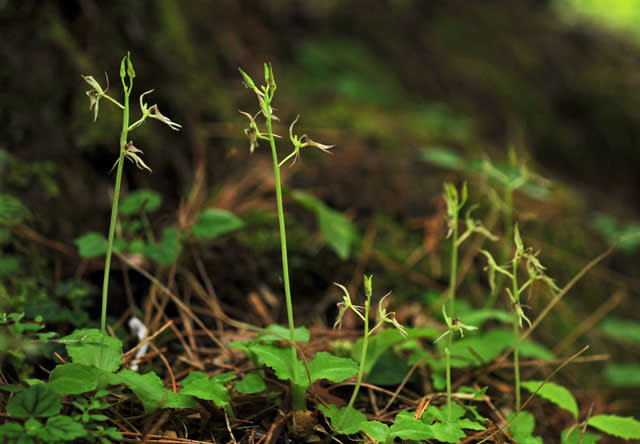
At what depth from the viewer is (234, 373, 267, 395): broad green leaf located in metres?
1.40

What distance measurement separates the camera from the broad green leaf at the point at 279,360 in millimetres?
1321

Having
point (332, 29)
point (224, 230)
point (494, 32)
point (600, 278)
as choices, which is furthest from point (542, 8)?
point (224, 230)

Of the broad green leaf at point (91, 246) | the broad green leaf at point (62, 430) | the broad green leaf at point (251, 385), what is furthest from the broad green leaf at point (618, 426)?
the broad green leaf at point (91, 246)

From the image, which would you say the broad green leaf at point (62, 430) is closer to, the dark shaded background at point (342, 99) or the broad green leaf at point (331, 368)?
the broad green leaf at point (331, 368)

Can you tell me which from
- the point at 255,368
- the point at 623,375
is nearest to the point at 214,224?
the point at 255,368

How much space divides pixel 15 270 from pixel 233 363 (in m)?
0.83

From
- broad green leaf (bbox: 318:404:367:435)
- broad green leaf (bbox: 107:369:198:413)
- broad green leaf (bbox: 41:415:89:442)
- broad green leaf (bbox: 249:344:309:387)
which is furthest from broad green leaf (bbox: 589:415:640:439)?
broad green leaf (bbox: 41:415:89:442)

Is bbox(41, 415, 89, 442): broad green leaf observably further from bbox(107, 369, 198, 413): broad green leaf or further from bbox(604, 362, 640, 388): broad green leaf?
bbox(604, 362, 640, 388): broad green leaf

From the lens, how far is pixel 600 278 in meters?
2.94

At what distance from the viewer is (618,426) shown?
4.72 ft

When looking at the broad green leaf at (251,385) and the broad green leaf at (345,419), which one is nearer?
the broad green leaf at (345,419)

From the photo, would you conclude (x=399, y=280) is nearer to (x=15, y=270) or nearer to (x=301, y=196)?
(x=301, y=196)

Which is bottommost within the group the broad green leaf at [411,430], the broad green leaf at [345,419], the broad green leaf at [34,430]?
the broad green leaf at [345,419]

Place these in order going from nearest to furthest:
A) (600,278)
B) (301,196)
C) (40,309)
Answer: (40,309), (301,196), (600,278)
